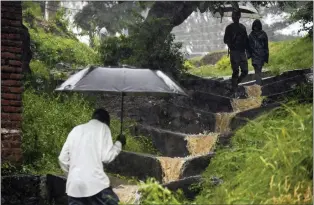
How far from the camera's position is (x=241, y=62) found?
1531 cm

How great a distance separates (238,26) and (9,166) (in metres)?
8.08

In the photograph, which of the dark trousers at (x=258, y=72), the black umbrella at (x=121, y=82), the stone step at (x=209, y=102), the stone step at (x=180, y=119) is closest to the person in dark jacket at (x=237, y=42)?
the dark trousers at (x=258, y=72)

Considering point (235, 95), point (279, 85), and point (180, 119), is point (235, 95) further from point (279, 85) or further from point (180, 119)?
point (180, 119)

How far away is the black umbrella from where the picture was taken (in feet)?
24.9

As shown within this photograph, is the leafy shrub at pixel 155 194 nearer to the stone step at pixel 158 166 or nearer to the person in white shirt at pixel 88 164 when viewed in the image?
the person in white shirt at pixel 88 164

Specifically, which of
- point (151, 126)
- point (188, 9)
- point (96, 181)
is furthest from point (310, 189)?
point (188, 9)

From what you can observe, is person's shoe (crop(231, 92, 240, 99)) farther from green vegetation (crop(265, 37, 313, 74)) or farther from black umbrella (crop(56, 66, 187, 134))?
black umbrella (crop(56, 66, 187, 134))

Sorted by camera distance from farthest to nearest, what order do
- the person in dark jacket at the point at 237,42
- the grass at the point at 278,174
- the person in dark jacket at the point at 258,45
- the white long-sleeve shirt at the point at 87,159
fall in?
the person in dark jacket at the point at 258,45, the person in dark jacket at the point at 237,42, the white long-sleeve shirt at the point at 87,159, the grass at the point at 278,174

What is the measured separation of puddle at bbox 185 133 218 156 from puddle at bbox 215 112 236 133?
1.35 m

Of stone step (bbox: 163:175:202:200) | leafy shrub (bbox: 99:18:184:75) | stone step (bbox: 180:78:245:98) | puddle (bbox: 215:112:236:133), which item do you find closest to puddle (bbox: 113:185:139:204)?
stone step (bbox: 163:175:202:200)

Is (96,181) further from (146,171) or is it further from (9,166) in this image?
(146,171)

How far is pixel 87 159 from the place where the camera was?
257 inches

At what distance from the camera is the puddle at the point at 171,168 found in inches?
384

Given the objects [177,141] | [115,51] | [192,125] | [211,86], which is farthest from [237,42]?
[177,141]
